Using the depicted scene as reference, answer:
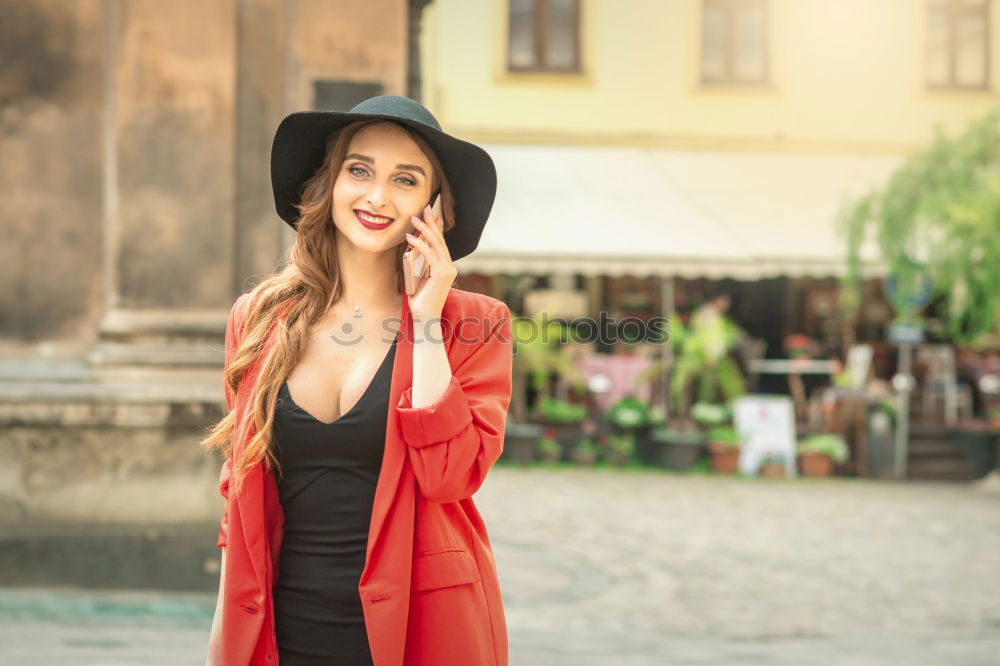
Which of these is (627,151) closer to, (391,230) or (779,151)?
(779,151)

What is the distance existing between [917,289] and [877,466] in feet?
7.51

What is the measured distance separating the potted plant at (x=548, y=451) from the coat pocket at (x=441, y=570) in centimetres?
1339

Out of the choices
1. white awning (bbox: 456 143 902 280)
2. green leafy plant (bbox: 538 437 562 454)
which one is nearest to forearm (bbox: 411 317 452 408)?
white awning (bbox: 456 143 902 280)

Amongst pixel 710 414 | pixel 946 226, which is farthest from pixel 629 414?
pixel 946 226

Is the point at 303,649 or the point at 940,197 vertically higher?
the point at 940,197

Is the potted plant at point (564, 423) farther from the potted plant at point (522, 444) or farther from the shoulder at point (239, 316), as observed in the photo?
the shoulder at point (239, 316)

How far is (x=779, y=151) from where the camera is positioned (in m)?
19.5

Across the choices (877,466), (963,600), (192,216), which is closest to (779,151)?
(877,466)

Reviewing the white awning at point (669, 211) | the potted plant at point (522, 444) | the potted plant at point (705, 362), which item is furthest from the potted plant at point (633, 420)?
the white awning at point (669, 211)

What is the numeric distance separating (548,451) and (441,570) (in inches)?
529

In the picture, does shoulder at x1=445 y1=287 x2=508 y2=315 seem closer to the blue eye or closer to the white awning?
the blue eye

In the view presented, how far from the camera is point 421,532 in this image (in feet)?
7.34

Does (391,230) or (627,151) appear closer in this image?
(391,230)

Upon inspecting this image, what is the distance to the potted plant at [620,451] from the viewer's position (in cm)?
1568
